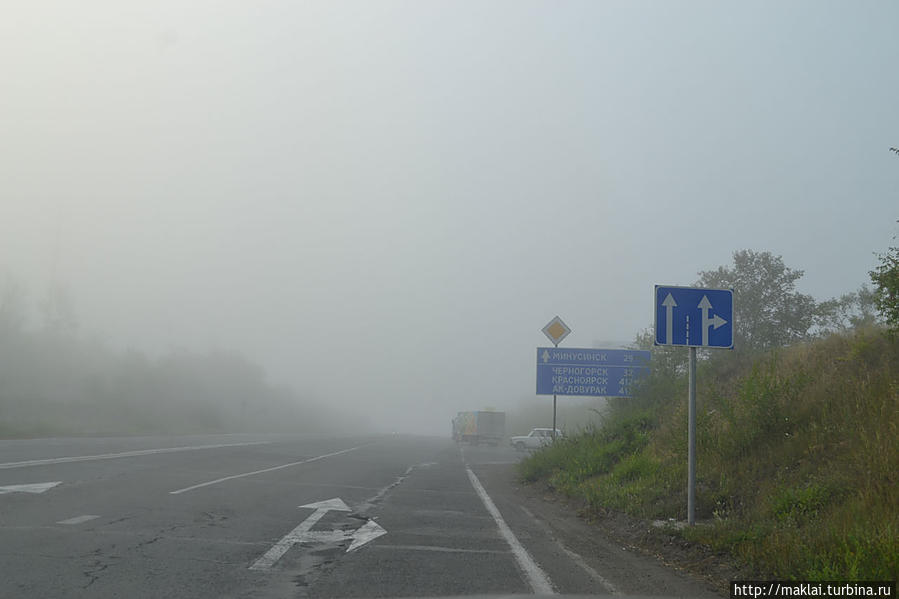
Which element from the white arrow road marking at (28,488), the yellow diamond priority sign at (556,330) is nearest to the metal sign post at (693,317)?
the white arrow road marking at (28,488)

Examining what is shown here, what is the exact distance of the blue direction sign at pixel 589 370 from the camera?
20734 millimetres

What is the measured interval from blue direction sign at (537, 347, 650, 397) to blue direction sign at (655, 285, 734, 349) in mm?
10823

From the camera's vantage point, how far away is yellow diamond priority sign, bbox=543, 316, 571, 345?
73.8 ft

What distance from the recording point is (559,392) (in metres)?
21.7

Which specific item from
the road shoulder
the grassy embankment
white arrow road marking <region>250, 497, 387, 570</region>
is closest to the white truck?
the grassy embankment

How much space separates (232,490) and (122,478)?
242 centimetres

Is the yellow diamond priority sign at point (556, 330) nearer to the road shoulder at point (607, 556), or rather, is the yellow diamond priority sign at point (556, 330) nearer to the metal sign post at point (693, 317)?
the road shoulder at point (607, 556)

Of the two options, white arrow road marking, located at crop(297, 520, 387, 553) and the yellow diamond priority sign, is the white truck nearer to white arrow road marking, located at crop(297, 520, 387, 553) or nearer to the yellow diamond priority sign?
the yellow diamond priority sign

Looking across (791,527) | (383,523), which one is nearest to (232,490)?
(383,523)

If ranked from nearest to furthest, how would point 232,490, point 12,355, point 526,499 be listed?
point 232,490, point 526,499, point 12,355

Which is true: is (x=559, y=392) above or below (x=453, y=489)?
above

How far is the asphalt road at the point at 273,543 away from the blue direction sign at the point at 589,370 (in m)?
7.61

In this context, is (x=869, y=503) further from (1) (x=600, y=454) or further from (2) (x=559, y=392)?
(2) (x=559, y=392)

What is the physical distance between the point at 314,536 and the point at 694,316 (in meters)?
5.93
